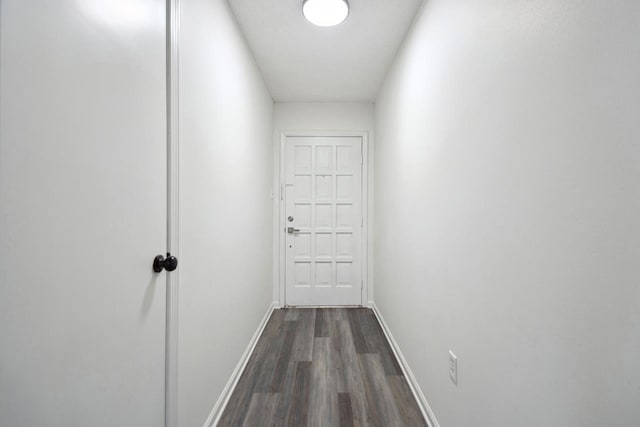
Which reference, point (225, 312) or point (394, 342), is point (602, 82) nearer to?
point (225, 312)

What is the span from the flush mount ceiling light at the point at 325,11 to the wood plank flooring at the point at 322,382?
2.35 meters

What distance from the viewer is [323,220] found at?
3.23 m

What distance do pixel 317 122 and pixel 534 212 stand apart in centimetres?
274

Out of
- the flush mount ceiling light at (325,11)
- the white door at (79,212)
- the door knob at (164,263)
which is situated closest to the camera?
the white door at (79,212)

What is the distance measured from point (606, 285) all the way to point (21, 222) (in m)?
1.17

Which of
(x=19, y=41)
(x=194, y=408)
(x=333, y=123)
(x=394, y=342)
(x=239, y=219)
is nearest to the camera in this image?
(x=19, y=41)

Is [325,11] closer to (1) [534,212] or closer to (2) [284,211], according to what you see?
(1) [534,212]

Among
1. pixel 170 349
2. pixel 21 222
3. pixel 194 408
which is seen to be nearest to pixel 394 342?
pixel 194 408

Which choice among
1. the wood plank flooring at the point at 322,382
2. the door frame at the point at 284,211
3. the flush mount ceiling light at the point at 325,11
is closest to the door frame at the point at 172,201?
the wood plank flooring at the point at 322,382

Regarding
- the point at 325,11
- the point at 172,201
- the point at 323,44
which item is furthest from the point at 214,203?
the point at 323,44

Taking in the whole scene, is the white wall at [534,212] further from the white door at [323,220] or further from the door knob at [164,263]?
the white door at [323,220]

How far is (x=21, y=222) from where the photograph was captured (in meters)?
0.52

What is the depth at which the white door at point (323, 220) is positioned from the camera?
3.21 metres

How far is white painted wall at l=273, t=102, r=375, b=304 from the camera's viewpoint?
10.4 ft
